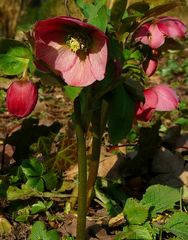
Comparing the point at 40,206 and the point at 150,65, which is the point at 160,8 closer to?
the point at 150,65

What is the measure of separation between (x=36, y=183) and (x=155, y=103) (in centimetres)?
37

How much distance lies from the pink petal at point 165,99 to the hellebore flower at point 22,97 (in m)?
0.34

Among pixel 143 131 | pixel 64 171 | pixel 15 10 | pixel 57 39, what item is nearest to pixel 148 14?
pixel 57 39

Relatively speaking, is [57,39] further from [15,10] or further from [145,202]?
[15,10]

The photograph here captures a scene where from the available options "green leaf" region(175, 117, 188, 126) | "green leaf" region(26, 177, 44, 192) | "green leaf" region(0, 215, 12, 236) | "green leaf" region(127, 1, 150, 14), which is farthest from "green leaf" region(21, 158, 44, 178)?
"green leaf" region(175, 117, 188, 126)

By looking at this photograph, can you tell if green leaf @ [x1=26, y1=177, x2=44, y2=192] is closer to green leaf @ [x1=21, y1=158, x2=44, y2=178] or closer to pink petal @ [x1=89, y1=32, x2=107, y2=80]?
green leaf @ [x1=21, y1=158, x2=44, y2=178]

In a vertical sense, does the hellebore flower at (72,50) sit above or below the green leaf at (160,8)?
below

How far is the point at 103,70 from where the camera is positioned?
0.99 metres

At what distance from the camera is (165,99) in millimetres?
1304

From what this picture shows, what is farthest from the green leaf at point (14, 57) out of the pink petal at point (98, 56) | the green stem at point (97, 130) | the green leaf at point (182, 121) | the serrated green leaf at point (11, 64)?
the green leaf at point (182, 121)

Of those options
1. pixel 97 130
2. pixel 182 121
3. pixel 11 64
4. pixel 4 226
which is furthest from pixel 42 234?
pixel 182 121

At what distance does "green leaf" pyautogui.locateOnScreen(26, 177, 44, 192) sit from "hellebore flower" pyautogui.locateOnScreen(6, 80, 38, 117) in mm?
375

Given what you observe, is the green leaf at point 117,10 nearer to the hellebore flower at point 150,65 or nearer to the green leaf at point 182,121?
the hellebore flower at point 150,65

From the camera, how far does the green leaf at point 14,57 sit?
1071mm
